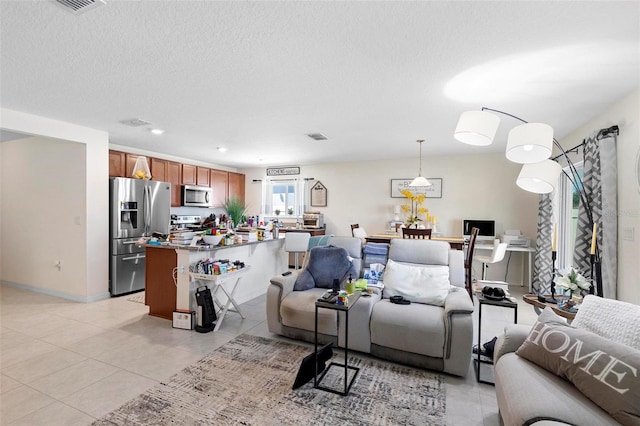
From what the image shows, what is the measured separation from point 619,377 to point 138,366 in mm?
3109

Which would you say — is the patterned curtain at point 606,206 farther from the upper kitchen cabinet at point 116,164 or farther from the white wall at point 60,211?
the upper kitchen cabinet at point 116,164

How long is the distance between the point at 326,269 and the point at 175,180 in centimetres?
405

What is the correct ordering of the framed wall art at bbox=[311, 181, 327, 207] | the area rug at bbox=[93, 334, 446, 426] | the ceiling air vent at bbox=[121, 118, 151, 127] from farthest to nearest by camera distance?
the framed wall art at bbox=[311, 181, 327, 207], the ceiling air vent at bbox=[121, 118, 151, 127], the area rug at bbox=[93, 334, 446, 426]

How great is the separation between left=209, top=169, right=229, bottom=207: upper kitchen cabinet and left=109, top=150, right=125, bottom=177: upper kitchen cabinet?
6.43 ft

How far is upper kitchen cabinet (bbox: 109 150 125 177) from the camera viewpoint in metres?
4.67

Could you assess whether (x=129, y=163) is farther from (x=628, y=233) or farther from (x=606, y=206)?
(x=628, y=233)

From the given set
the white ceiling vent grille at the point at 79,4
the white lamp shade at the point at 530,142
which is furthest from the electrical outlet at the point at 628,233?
the white ceiling vent grille at the point at 79,4

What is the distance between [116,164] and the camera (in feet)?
15.6

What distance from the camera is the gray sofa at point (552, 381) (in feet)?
4.16

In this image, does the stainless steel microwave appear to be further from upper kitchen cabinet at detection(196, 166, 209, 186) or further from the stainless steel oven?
the stainless steel oven

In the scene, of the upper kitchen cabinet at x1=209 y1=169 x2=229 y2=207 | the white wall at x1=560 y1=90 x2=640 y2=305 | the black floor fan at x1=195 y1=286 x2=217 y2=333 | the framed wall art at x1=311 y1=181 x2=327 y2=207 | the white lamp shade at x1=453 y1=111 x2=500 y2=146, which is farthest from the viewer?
the framed wall art at x1=311 y1=181 x2=327 y2=207

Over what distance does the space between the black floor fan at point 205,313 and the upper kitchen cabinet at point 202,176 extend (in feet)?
12.1

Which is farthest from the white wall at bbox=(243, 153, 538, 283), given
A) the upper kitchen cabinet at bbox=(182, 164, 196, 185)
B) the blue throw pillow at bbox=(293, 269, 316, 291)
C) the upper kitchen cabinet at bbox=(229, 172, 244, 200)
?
the blue throw pillow at bbox=(293, 269, 316, 291)

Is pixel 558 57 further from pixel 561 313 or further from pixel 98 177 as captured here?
pixel 98 177
